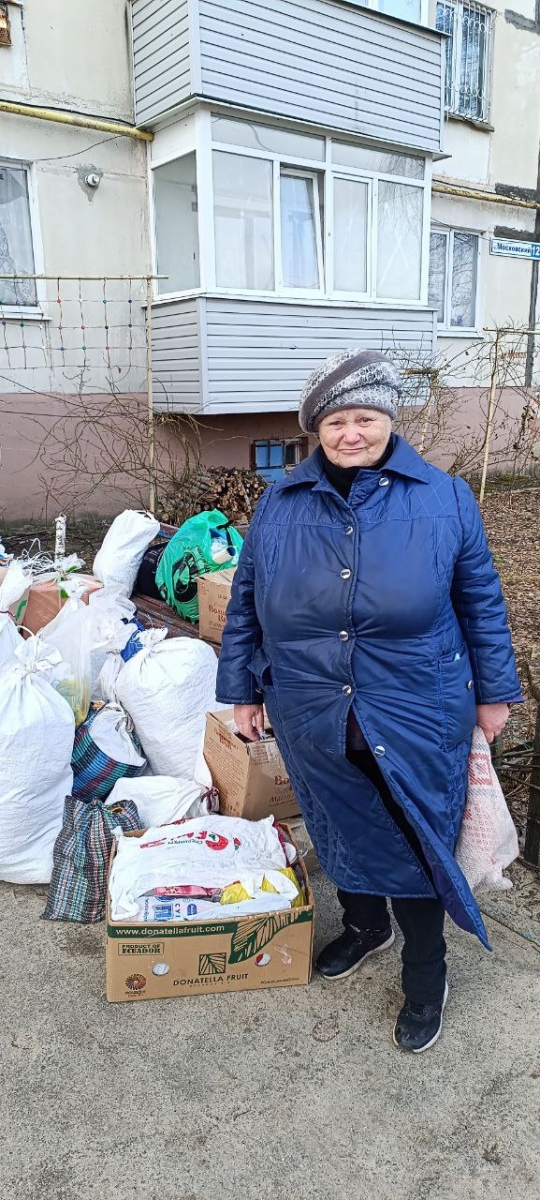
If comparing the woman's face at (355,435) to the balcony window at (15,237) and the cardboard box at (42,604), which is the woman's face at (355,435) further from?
the balcony window at (15,237)

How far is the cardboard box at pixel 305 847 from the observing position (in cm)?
275

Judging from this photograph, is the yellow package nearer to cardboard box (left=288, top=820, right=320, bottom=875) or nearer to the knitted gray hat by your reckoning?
cardboard box (left=288, top=820, right=320, bottom=875)

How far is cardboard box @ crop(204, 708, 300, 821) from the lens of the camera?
271 cm

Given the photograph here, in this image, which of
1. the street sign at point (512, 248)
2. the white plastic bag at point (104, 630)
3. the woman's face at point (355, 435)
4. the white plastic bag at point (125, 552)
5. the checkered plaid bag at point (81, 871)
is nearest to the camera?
the woman's face at point (355, 435)

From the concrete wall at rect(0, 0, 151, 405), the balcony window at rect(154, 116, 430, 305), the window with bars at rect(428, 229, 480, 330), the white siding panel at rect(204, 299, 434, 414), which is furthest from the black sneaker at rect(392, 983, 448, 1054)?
the window with bars at rect(428, 229, 480, 330)

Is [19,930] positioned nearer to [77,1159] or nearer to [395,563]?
[77,1159]

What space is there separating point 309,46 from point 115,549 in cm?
618

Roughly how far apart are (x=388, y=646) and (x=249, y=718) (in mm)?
549

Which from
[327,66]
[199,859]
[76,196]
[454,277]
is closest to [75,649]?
[199,859]

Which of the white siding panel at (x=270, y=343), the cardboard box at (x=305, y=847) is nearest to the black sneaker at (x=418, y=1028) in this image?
the cardboard box at (x=305, y=847)

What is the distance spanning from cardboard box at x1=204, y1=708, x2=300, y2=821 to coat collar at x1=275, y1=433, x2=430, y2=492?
1.08 m

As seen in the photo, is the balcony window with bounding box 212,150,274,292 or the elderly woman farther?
the balcony window with bounding box 212,150,274,292

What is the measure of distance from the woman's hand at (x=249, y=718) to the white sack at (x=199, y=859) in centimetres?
43

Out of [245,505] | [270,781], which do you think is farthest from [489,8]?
[270,781]
